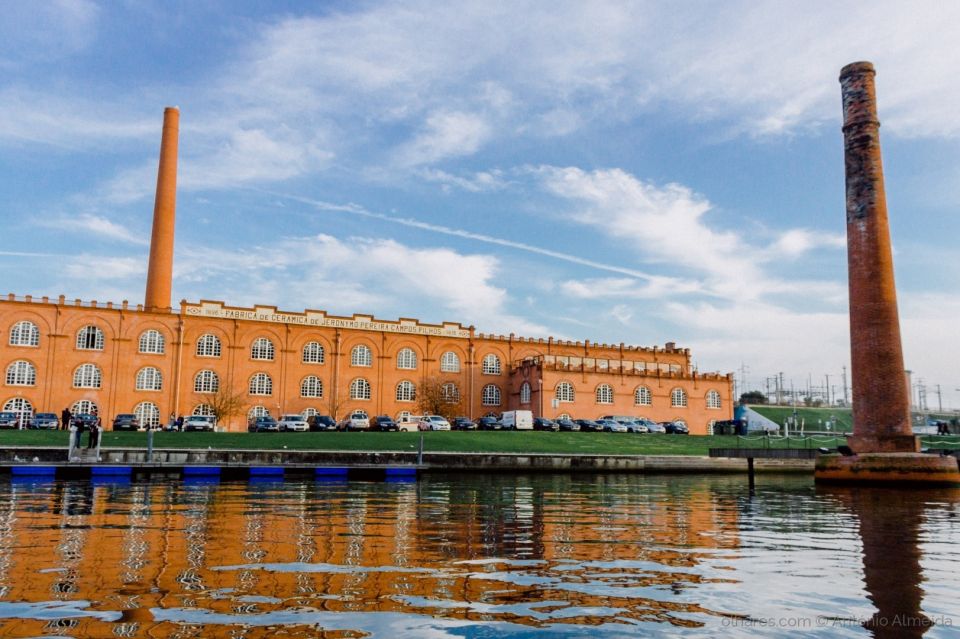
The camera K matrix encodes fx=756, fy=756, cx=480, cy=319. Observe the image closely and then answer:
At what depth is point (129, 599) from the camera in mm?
6664

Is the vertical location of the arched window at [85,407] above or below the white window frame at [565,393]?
below

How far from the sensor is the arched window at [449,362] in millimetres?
64938

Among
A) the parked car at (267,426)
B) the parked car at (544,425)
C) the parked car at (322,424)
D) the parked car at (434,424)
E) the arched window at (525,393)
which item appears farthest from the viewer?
the arched window at (525,393)

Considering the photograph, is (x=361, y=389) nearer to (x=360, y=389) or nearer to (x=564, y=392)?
(x=360, y=389)

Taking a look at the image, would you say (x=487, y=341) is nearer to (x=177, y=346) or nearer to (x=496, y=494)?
(x=177, y=346)

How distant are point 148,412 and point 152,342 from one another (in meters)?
5.18

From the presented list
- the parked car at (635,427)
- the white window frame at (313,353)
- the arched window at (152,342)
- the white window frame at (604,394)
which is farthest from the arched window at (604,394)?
the arched window at (152,342)

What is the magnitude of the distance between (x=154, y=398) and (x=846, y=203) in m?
47.4

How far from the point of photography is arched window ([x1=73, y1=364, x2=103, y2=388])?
5359cm

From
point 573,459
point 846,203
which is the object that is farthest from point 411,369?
point 846,203

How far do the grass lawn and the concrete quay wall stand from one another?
13.8ft

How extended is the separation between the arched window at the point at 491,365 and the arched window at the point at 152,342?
2625 cm

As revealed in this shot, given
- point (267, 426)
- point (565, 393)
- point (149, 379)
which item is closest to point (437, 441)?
point (267, 426)

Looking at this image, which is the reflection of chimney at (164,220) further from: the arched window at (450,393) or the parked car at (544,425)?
the parked car at (544,425)
